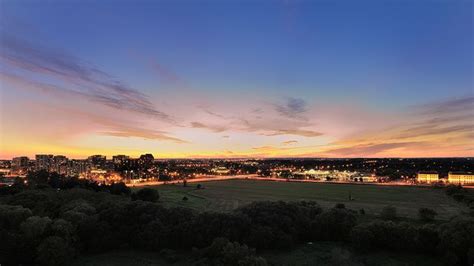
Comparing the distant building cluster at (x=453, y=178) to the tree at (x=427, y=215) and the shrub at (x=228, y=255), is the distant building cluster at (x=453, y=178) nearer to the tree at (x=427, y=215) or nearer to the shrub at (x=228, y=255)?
the tree at (x=427, y=215)

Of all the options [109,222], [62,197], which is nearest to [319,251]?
[109,222]

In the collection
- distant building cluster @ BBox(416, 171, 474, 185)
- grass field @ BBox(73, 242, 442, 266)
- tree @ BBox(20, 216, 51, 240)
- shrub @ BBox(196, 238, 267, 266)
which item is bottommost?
grass field @ BBox(73, 242, 442, 266)

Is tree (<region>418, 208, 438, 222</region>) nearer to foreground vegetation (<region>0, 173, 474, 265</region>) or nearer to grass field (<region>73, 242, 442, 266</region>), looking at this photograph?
foreground vegetation (<region>0, 173, 474, 265</region>)

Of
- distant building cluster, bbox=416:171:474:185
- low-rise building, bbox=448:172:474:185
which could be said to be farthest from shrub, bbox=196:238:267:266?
low-rise building, bbox=448:172:474:185

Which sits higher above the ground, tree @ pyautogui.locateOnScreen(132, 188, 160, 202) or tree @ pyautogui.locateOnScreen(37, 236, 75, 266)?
tree @ pyautogui.locateOnScreen(132, 188, 160, 202)

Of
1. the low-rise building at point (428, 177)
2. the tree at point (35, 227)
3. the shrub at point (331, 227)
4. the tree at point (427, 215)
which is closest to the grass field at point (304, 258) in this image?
the shrub at point (331, 227)

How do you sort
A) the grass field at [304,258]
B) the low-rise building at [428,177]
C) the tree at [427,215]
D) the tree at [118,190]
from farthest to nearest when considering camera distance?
1. the low-rise building at [428,177]
2. the tree at [118,190]
3. the tree at [427,215]
4. the grass field at [304,258]

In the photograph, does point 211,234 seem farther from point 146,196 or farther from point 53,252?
point 146,196

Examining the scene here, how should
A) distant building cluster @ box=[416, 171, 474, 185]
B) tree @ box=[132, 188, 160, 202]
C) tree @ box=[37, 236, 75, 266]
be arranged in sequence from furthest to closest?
distant building cluster @ box=[416, 171, 474, 185], tree @ box=[132, 188, 160, 202], tree @ box=[37, 236, 75, 266]

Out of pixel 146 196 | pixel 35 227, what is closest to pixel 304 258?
pixel 35 227

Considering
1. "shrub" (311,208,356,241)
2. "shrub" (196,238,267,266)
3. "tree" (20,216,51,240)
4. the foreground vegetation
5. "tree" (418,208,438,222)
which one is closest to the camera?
"shrub" (196,238,267,266)
